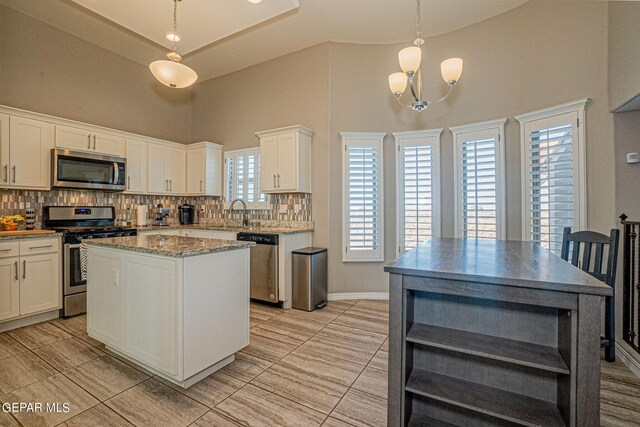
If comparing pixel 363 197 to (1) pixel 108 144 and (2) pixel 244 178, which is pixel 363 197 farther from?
(1) pixel 108 144

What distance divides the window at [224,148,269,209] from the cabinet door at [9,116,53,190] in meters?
2.32

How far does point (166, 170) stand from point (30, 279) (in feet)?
7.89

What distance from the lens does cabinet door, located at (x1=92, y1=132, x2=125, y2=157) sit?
412 centimetres

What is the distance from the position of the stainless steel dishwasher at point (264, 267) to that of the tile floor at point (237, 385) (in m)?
0.85

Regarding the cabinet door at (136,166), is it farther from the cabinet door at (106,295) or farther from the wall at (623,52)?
the wall at (623,52)

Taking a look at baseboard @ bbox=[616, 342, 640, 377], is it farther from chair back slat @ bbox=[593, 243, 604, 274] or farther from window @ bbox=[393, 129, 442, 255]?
window @ bbox=[393, 129, 442, 255]

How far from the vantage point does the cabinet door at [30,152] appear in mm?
3385

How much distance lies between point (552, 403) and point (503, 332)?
13.9 inches

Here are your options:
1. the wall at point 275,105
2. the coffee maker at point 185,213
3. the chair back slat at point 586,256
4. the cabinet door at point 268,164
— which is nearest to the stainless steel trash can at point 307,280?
the wall at point 275,105

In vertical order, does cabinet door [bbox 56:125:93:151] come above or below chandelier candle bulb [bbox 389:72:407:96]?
below

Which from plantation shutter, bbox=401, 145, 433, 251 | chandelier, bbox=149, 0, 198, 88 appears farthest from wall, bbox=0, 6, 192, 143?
plantation shutter, bbox=401, 145, 433, 251

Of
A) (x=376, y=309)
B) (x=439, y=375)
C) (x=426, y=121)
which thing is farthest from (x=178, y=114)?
(x=439, y=375)

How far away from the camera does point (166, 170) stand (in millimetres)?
5043

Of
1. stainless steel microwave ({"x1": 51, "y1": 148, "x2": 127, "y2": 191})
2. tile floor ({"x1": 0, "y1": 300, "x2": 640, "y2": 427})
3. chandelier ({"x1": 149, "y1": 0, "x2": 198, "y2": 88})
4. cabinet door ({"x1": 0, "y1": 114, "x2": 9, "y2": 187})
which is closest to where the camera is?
tile floor ({"x1": 0, "y1": 300, "x2": 640, "y2": 427})
